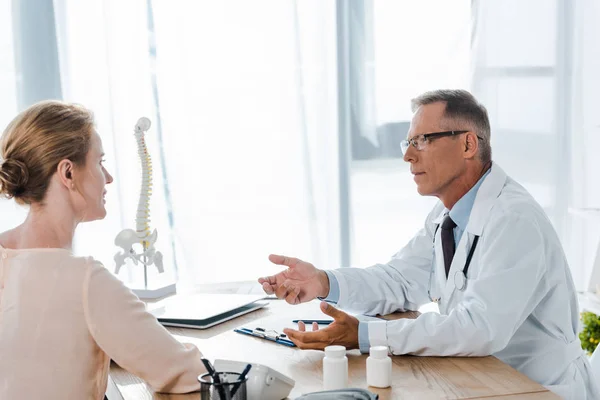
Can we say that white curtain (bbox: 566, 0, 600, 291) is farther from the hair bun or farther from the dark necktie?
the hair bun

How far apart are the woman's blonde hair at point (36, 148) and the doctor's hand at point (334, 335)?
0.61 metres

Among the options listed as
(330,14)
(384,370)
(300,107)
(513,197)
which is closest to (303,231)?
(300,107)

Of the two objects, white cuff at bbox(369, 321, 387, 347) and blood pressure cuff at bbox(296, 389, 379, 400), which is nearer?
blood pressure cuff at bbox(296, 389, 379, 400)

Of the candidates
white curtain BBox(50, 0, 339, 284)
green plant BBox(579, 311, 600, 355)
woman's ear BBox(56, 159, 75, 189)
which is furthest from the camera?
white curtain BBox(50, 0, 339, 284)

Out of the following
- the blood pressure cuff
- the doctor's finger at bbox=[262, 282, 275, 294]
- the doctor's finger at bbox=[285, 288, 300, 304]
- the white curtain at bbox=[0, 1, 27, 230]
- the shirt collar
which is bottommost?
the doctor's finger at bbox=[285, 288, 300, 304]

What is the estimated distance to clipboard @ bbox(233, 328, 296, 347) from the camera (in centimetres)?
174

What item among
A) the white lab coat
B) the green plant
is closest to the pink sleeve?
the white lab coat

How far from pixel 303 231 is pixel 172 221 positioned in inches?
25.2

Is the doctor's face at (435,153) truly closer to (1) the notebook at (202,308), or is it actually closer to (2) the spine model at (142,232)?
(1) the notebook at (202,308)

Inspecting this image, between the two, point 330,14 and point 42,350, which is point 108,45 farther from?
point 42,350

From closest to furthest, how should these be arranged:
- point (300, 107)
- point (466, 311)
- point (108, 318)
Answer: point (108, 318) < point (466, 311) < point (300, 107)

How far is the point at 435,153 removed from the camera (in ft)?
6.69

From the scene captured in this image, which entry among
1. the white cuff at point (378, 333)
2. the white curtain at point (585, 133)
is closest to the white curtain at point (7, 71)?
the white cuff at point (378, 333)

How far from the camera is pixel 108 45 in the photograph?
339cm
